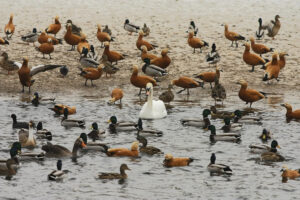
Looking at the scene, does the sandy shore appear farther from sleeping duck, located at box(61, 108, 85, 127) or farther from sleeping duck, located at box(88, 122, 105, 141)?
sleeping duck, located at box(88, 122, 105, 141)

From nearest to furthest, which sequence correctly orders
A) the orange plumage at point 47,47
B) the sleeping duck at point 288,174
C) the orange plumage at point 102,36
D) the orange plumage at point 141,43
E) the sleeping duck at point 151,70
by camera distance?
the sleeping duck at point 288,174, the sleeping duck at point 151,70, the orange plumage at point 47,47, the orange plumage at point 141,43, the orange plumage at point 102,36

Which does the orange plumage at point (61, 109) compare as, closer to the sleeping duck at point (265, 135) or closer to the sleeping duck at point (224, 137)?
the sleeping duck at point (224, 137)

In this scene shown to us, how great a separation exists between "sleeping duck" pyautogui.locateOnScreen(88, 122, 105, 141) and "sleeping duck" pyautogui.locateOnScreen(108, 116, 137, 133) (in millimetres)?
739

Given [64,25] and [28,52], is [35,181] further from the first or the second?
[64,25]

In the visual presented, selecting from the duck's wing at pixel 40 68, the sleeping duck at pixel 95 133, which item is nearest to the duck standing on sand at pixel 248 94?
the sleeping duck at pixel 95 133

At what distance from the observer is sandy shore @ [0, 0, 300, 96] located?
31031 mm

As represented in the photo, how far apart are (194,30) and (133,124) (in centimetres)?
1255

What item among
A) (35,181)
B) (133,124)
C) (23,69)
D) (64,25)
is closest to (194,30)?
(64,25)

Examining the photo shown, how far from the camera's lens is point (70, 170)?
20078 millimetres

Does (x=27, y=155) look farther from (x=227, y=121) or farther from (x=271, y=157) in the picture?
(x=227, y=121)

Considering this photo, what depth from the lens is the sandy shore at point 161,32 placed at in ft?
102

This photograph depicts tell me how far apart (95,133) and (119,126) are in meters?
1.16

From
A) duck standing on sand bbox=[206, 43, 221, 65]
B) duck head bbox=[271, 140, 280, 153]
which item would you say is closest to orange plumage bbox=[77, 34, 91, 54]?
duck standing on sand bbox=[206, 43, 221, 65]

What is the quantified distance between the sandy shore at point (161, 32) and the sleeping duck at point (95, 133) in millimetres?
5980
